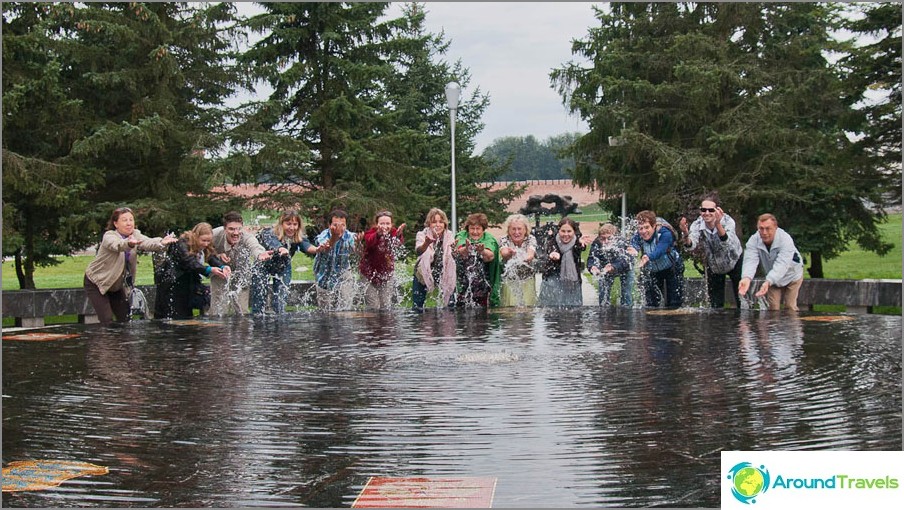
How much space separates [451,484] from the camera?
458cm

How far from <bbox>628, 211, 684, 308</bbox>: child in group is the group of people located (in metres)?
0.01

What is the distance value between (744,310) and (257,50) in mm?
17546

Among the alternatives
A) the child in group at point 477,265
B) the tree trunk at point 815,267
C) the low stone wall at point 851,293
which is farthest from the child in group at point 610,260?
the tree trunk at point 815,267

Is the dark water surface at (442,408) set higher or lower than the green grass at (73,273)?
lower

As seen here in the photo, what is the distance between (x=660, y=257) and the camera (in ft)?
41.3

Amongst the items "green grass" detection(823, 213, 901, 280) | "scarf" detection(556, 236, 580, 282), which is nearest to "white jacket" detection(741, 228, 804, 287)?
"scarf" detection(556, 236, 580, 282)

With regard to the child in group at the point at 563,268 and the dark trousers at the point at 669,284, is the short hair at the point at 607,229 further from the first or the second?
the dark trousers at the point at 669,284

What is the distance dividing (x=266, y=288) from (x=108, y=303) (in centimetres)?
186

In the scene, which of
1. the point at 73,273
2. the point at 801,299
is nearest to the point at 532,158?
the point at 73,273

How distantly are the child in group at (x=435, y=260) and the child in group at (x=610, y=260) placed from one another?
1.74 m

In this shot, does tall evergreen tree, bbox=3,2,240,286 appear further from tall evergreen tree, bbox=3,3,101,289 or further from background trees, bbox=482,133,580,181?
background trees, bbox=482,133,580,181

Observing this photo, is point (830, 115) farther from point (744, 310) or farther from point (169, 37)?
point (744, 310)

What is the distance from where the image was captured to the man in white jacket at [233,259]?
12539 mm

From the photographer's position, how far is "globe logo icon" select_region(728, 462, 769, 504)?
14.2 feet
